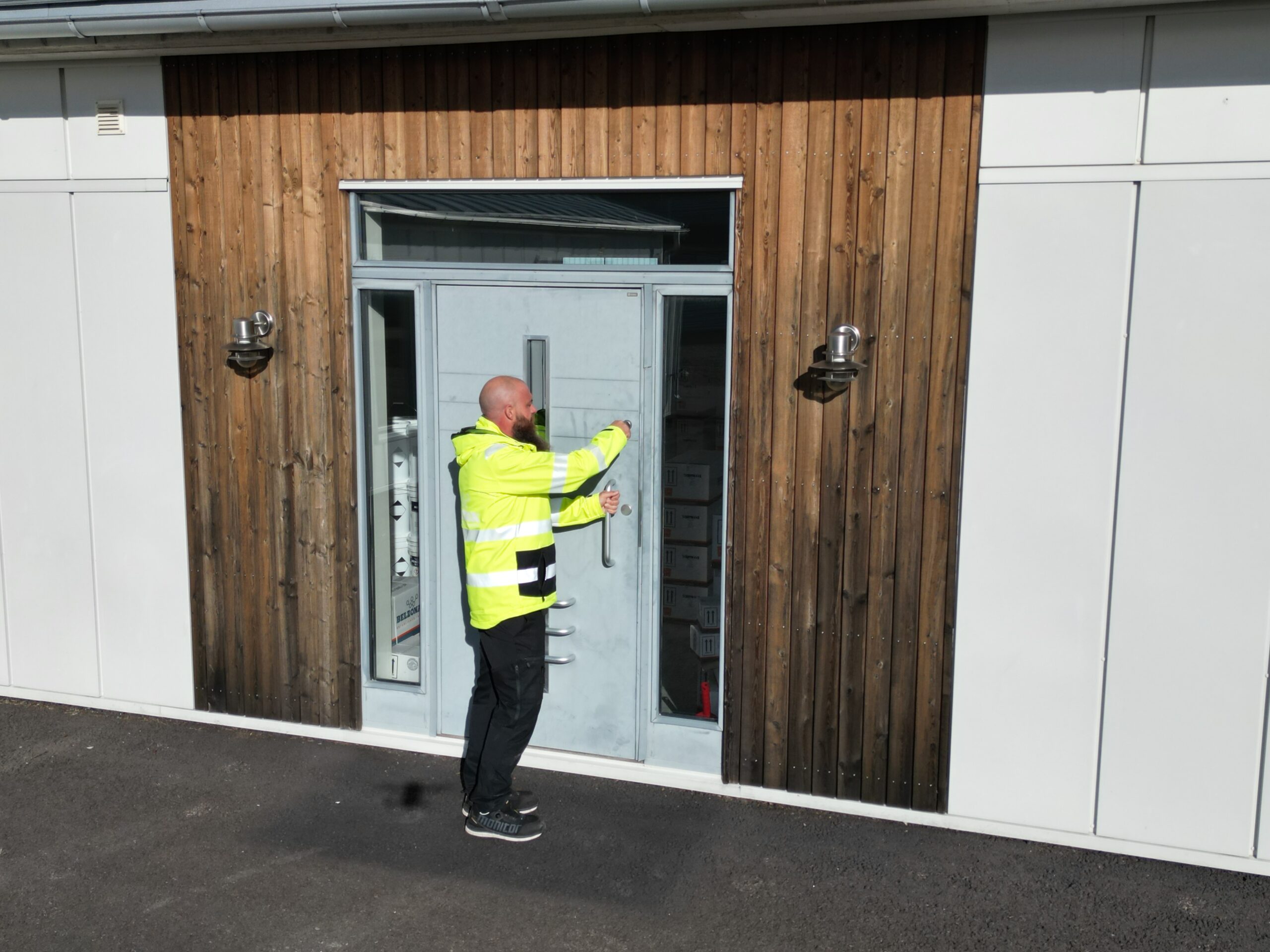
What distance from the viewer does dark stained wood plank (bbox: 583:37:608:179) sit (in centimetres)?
519

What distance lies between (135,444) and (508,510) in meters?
2.43

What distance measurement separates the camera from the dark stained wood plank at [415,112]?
5.47 meters

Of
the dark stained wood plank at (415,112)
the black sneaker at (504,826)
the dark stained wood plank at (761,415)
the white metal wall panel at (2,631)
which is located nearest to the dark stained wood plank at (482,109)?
the dark stained wood plank at (415,112)

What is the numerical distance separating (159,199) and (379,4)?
1.87m

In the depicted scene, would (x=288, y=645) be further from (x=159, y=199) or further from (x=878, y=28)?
(x=878, y=28)

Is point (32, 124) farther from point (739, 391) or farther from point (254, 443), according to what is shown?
point (739, 391)

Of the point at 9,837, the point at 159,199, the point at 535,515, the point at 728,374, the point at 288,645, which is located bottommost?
the point at 9,837

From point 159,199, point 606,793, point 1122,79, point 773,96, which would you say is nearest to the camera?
point 1122,79

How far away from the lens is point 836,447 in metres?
5.07

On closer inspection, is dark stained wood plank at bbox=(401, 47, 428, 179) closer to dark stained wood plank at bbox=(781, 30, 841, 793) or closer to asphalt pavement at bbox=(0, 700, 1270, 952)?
dark stained wood plank at bbox=(781, 30, 841, 793)

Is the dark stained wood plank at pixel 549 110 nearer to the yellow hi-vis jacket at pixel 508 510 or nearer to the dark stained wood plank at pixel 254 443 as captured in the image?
the yellow hi-vis jacket at pixel 508 510

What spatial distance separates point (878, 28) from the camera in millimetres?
4812

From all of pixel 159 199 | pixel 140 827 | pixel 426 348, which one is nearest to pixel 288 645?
pixel 140 827

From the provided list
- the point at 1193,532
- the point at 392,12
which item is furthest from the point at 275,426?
the point at 1193,532
